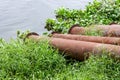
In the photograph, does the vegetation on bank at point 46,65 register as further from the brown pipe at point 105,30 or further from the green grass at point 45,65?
the brown pipe at point 105,30

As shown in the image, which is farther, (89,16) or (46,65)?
(89,16)

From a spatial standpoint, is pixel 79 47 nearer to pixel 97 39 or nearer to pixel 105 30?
pixel 97 39

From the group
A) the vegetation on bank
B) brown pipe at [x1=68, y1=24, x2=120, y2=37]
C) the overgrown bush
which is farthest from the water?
the vegetation on bank

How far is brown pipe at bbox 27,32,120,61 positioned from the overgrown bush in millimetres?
2160

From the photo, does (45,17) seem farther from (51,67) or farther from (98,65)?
(98,65)

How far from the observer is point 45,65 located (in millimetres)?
5406

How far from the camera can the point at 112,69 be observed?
4738 millimetres

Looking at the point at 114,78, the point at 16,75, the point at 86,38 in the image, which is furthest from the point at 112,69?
the point at 16,75

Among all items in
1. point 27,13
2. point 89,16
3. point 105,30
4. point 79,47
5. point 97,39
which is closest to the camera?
point 79,47

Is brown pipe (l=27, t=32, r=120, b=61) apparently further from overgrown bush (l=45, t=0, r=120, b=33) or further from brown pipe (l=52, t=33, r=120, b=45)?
overgrown bush (l=45, t=0, r=120, b=33)

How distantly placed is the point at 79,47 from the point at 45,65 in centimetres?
71

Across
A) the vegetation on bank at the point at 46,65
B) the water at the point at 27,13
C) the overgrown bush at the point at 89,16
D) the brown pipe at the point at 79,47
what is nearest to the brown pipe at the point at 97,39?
the brown pipe at the point at 79,47

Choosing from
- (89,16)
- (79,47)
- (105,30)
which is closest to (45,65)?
(79,47)

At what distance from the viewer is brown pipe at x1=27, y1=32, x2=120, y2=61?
4863 mm
